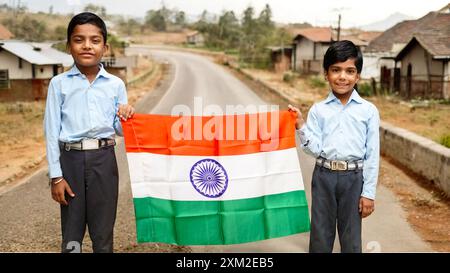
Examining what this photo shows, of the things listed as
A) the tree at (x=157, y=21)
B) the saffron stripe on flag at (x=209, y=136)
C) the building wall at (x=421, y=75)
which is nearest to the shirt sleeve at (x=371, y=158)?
the saffron stripe on flag at (x=209, y=136)

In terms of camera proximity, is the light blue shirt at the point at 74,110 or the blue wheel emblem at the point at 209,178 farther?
the blue wheel emblem at the point at 209,178

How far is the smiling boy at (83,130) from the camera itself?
Answer: 10.3ft

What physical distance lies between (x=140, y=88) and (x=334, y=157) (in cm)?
2414

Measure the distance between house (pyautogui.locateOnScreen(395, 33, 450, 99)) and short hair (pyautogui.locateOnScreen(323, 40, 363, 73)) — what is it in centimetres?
1863

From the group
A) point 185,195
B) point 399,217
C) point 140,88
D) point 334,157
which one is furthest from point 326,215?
point 140,88

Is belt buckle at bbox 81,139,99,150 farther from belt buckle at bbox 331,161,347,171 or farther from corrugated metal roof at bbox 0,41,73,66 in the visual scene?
corrugated metal roof at bbox 0,41,73,66

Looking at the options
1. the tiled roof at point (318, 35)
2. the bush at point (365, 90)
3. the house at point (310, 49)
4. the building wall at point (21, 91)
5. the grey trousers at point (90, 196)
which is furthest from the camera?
the tiled roof at point (318, 35)

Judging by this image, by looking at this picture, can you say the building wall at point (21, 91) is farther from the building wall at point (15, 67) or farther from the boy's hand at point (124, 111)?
the boy's hand at point (124, 111)

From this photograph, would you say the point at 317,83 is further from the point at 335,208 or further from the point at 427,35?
the point at 335,208

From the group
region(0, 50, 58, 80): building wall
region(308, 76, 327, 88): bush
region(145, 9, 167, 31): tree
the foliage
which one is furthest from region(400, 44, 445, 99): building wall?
region(145, 9, 167, 31): tree

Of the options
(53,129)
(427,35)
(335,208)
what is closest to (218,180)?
(335,208)

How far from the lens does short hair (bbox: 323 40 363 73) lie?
3.18m

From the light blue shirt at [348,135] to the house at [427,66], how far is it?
18654mm

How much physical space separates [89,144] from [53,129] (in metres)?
0.25
